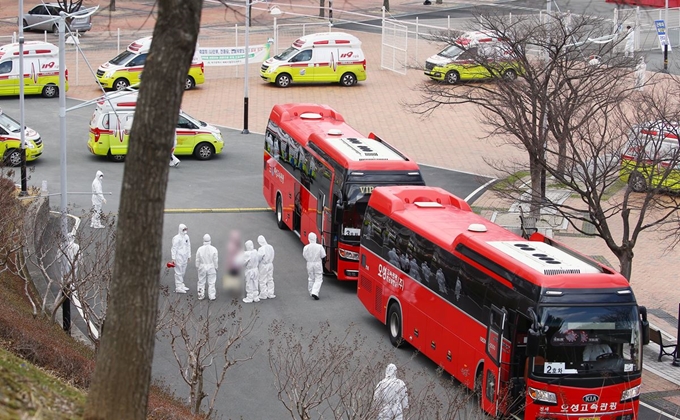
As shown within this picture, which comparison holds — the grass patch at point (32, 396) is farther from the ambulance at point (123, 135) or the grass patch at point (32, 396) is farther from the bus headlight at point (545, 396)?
the ambulance at point (123, 135)

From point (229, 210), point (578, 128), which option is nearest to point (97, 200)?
point (229, 210)

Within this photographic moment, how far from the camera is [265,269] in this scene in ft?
71.7

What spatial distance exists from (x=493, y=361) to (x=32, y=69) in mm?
29013

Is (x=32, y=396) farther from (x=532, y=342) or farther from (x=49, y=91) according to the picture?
(x=49, y=91)

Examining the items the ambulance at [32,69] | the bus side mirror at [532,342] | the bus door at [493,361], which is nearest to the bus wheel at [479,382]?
the bus door at [493,361]

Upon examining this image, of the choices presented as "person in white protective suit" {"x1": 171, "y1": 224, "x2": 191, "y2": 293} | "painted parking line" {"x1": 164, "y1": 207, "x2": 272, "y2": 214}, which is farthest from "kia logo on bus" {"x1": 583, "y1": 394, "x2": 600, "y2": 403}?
"painted parking line" {"x1": 164, "y1": 207, "x2": 272, "y2": 214}

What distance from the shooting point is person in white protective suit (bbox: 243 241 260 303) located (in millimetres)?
21703

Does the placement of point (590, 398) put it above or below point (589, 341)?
below

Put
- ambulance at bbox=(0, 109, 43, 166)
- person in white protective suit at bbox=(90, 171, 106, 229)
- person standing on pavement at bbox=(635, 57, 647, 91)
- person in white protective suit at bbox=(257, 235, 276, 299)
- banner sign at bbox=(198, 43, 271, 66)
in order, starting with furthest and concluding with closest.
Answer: banner sign at bbox=(198, 43, 271, 66) < ambulance at bbox=(0, 109, 43, 166) < person standing on pavement at bbox=(635, 57, 647, 91) < person in white protective suit at bbox=(90, 171, 106, 229) < person in white protective suit at bbox=(257, 235, 276, 299)

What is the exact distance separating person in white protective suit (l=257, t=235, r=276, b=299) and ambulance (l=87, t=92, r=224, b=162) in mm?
11373

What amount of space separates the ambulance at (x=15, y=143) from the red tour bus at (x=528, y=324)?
16.7 meters

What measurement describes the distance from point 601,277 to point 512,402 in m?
2.24

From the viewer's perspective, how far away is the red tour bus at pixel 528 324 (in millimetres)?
14797

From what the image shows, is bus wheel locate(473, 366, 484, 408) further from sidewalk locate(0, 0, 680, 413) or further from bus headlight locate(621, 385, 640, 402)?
sidewalk locate(0, 0, 680, 413)
